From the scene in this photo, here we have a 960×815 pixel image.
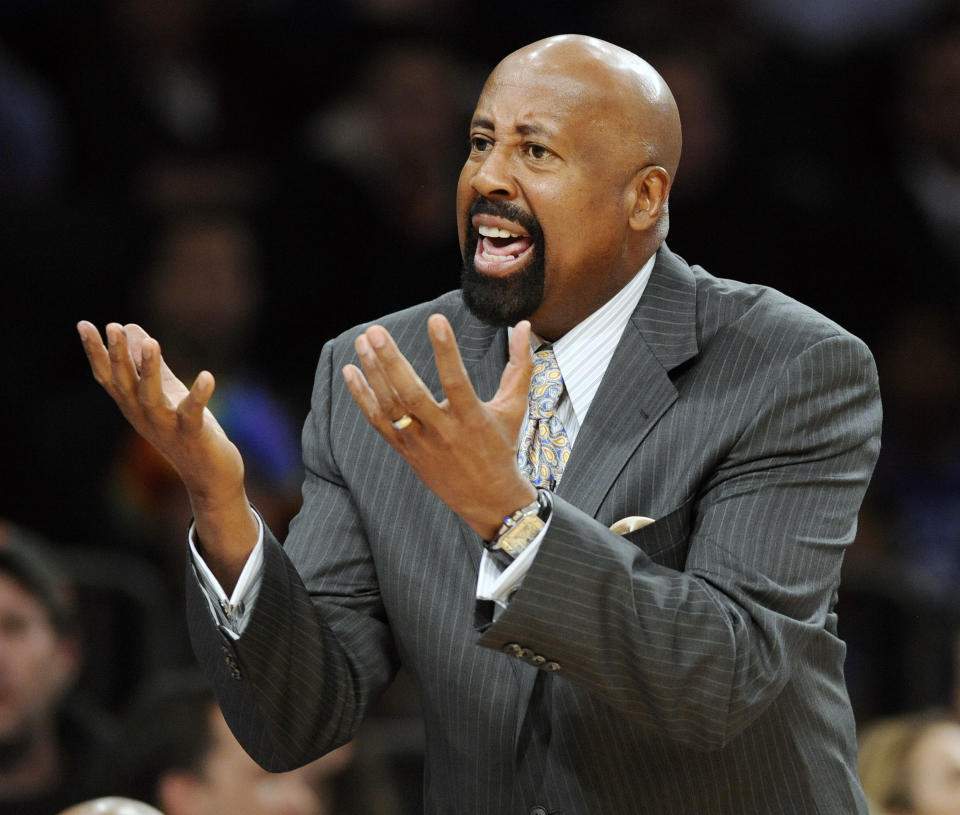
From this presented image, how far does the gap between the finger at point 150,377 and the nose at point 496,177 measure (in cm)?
55

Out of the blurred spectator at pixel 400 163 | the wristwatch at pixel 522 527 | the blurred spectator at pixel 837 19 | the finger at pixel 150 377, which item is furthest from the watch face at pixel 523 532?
Result: the blurred spectator at pixel 837 19

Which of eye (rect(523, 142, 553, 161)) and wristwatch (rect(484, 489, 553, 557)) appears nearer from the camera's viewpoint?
wristwatch (rect(484, 489, 553, 557))

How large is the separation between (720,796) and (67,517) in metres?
2.76

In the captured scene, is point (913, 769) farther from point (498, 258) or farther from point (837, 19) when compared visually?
point (837, 19)

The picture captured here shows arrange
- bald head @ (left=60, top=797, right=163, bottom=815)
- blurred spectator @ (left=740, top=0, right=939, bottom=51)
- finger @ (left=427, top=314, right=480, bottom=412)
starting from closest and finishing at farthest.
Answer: finger @ (left=427, top=314, right=480, bottom=412) < bald head @ (left=60, top=797, right=163, bottom=815) < blurred spectator @ (left=740, top=0, right=939, bottom=51)

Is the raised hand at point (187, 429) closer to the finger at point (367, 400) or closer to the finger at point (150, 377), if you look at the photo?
the finger at point (150, 377)

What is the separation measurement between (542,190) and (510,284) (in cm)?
14

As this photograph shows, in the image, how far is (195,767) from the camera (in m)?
3.49

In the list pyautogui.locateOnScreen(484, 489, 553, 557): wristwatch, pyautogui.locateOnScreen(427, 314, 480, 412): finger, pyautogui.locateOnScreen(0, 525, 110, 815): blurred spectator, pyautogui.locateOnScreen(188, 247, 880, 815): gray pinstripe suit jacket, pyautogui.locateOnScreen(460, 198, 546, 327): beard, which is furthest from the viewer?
pyautogui.locateOnScreen(0, 525, 110, 815): blurred spectator

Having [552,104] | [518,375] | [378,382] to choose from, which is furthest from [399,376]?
[552,104]

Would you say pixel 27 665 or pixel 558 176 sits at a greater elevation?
pixel 558 176

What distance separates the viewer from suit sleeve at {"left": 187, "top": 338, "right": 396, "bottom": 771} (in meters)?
2.12

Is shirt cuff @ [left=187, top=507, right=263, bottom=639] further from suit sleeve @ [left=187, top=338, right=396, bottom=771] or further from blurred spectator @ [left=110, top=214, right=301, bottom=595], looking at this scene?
blurred spectator @ [left=110, top=214, right=301, bottom=595]

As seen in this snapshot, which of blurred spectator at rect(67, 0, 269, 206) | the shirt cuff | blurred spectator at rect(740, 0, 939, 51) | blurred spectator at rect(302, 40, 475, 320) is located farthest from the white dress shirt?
blurred spectator at rect(740, 0, 939, 51)
